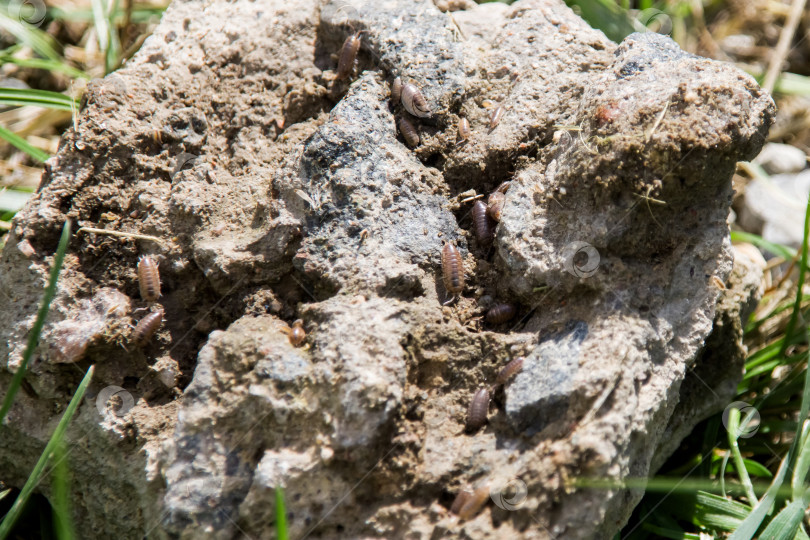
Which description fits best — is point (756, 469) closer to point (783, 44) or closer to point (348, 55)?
point (348, 55)

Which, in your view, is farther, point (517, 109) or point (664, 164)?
point (517, 109)

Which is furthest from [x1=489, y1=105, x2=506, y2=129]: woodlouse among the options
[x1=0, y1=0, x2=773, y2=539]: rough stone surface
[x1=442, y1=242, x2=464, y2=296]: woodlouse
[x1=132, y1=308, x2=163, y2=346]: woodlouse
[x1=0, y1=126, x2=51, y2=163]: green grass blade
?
[x1=0, y1=126, x2=51, y2=163]: green grass blade

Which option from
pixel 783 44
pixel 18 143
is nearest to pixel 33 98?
pixel 18 143

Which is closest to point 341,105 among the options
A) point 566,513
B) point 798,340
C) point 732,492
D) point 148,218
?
point 148,218

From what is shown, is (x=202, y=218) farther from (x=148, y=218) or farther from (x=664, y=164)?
(x=664, y=164)

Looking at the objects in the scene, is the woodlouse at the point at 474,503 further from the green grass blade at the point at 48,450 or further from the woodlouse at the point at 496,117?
the woodlouse at the point at 496,117

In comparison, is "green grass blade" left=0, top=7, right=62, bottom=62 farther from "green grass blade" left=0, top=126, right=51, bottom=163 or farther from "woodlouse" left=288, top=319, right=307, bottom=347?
"woodlouse" left=288, top=319, right=307, bottom=347
